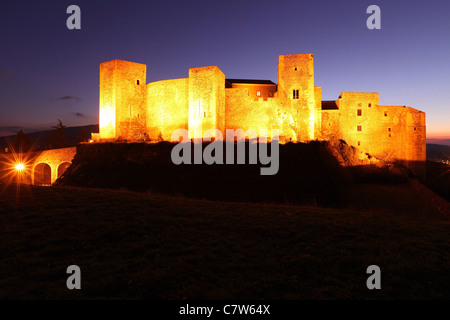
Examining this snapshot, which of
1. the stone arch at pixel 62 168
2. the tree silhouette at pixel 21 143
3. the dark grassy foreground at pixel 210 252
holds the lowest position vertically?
the dark grassy foreground at pixel 210 252

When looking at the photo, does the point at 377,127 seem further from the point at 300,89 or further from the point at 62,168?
the point at 62,168

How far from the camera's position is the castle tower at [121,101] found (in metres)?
35.1

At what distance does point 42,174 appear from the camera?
128ft

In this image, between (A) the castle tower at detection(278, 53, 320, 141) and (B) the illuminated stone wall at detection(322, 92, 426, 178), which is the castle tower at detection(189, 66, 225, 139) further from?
(B) the illuminated stone wall at detection(322, 92, 426, 178)

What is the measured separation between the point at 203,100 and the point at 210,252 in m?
27.6

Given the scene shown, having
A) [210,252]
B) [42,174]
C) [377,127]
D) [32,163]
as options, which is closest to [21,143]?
[42,174]

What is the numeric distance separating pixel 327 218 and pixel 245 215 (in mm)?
3395

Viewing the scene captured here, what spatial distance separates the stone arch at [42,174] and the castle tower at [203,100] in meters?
22.0

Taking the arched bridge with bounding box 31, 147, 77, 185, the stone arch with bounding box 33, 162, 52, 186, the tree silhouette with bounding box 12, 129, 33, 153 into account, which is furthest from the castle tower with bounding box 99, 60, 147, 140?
the tree silhouette with bounding box 12, 129, 33, 153

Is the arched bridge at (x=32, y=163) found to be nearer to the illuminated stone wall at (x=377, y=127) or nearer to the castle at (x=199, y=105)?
the castle at (x=199, y=105)

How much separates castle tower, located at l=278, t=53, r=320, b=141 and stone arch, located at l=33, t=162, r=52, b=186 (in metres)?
34.2

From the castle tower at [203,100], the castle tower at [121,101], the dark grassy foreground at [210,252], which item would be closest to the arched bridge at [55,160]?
the castle tower at [121,101]
